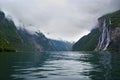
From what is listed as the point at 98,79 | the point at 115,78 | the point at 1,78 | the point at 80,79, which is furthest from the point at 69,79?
the point at 1,78

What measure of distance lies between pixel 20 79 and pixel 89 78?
1153cm

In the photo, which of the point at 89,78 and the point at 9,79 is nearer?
the point at 9,79

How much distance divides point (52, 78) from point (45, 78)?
1158mm

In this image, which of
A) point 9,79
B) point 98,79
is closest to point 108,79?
point 98,79

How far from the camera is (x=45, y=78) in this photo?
45906 mm

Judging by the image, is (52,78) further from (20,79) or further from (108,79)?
(108,79)

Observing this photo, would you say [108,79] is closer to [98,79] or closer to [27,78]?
[98,79]

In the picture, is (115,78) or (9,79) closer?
(9,79)

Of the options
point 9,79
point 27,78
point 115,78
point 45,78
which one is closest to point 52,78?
point 45,78

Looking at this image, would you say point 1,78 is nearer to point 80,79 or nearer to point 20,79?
point 20,79

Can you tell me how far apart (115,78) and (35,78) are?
1327 cm

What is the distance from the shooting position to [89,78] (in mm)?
46656

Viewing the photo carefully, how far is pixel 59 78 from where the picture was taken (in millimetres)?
46000

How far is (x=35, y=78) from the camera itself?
45.5m
